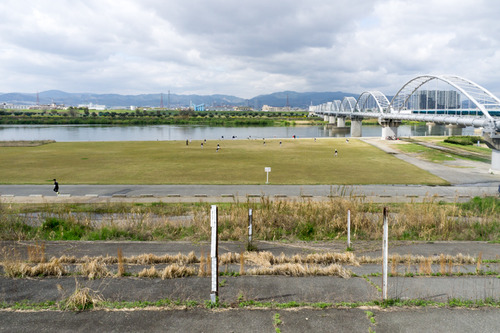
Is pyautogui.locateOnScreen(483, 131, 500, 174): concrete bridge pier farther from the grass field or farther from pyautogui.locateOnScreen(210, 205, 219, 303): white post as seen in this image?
pyautogui.locateOnScreen(210, 205, 219, 303): white post

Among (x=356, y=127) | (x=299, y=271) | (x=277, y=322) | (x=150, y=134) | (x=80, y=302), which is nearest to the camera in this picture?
(x=277, y=322)

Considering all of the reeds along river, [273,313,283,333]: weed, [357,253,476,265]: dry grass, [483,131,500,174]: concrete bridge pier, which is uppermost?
the reeds along river

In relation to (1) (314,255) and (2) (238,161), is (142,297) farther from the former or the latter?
(2) (238,161)

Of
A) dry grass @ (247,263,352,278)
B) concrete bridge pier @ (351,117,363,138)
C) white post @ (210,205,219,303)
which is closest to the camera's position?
white post @ (210,205,219,303)

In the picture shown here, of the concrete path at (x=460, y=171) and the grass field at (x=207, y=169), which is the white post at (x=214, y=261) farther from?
the concrete path at (x=460, y=171)

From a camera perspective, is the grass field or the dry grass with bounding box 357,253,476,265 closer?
the dry grass with bounding box 357,253,476,265

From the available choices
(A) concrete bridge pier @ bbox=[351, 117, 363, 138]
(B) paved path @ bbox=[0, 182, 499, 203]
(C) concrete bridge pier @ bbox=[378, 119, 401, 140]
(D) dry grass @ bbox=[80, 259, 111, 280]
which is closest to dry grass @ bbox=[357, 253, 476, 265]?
(D) dry grass @ bbox=[80, 259, 111, 280]

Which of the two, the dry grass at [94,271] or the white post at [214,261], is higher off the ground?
the white post at [214,261]

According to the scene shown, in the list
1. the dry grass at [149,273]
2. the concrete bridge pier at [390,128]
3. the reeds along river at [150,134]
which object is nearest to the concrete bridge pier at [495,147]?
the dry grass at [149,273]

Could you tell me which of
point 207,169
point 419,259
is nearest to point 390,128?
point 207,169

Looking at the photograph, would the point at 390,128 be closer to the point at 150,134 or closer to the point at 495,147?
the point at 495,147

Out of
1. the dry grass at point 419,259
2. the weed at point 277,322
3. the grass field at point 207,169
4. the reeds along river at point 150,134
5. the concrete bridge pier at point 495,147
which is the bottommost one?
the weed at point 277,322

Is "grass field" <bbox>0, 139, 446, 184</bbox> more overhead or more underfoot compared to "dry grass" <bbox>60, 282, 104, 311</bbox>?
more overhead

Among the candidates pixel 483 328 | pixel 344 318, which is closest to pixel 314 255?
pixel 344 318
